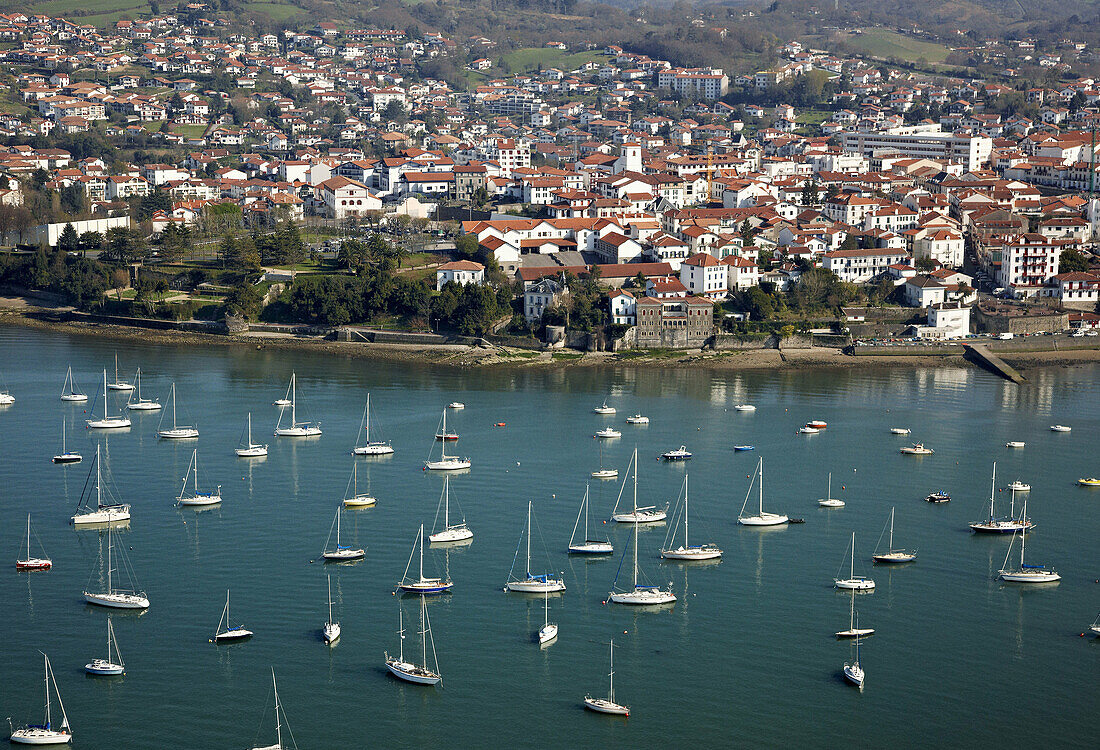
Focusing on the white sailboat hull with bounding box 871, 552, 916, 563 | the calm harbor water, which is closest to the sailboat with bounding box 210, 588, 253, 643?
the calm harbor water

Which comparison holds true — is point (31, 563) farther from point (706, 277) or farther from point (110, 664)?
point (706, 277)

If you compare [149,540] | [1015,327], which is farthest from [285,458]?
[1015,327]

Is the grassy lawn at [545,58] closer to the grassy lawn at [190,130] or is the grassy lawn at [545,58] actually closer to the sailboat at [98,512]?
the grassy lawn at [190,130]

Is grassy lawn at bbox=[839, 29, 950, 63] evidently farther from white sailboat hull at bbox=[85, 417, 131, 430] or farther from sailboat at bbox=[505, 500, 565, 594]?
sailboat at bbox=[505, 500, 565, 594]

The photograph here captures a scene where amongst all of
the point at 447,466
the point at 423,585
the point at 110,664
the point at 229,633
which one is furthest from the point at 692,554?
the point at 110,664

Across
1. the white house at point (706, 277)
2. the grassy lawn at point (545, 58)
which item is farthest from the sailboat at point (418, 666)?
the grassy lawn at point (545, 58)

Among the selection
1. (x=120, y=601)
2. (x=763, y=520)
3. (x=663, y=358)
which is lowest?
(x=120, y=601)

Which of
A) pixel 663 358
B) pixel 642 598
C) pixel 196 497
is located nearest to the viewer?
pixel 642 598
